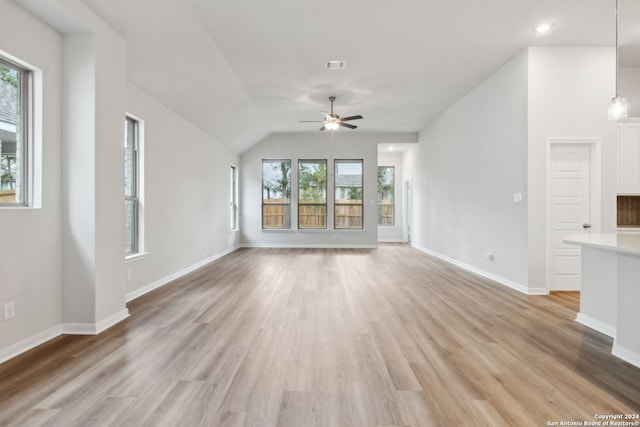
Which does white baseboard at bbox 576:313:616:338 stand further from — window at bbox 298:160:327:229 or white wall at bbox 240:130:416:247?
window at bbox 298:160:327:229

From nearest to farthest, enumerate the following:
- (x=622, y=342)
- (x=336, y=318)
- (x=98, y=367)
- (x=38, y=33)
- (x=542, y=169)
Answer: (x=98, y=367) → (x=622, y=342) → (x=38, y=33) → (x=336, y=318) → (x=542, y=169)

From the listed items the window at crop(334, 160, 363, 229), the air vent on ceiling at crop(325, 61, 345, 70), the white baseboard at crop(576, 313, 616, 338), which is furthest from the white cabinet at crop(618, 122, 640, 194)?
the window at crop(334, 160, 363, 229)

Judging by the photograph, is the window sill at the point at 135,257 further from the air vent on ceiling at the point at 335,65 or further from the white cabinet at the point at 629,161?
the white cabinet at the point at 629,161

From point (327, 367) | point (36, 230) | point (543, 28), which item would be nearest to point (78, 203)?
point (36, 230)

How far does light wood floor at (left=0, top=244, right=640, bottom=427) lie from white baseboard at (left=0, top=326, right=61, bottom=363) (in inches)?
2.9

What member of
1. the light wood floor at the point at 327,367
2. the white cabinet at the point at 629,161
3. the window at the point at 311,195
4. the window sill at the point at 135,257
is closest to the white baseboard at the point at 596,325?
the light wood floor at the point at 327,367

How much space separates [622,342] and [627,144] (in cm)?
332

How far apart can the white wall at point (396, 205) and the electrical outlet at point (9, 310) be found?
9.62 meters

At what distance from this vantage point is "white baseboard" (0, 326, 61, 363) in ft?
7.64

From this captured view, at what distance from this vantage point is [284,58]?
4574 millimetres

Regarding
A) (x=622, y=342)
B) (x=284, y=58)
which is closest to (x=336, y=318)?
(x=622, y=342)

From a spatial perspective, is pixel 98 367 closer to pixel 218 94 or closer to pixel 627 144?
pixel 218 94

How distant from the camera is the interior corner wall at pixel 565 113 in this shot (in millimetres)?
4270

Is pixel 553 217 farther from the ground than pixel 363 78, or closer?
closer
